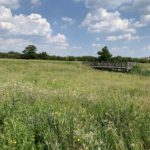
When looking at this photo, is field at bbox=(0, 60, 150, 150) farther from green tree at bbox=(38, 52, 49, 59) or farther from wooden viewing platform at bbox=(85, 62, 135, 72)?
green tree at bbox=(38, 52, 49, 59)

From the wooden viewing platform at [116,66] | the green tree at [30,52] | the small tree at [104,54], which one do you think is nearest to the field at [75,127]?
the wooden viewing platform at [116,66]

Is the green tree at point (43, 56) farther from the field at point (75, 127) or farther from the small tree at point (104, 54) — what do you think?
the field at point (75, 127)

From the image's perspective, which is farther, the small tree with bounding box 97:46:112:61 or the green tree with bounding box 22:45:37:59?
the green tree with bounding box 22:45:37:59

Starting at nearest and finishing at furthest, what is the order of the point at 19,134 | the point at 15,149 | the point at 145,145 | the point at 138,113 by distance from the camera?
the point at 15,149 → the point at 19,134 → the point at 145,145 → the point at 138,113

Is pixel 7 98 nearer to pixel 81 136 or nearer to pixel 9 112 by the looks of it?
pixel 9 112

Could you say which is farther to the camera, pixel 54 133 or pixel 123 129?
pixel 123 129

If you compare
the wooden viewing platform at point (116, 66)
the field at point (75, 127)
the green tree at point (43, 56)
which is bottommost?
the green tree at point (43, 56)

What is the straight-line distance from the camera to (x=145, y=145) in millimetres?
6004

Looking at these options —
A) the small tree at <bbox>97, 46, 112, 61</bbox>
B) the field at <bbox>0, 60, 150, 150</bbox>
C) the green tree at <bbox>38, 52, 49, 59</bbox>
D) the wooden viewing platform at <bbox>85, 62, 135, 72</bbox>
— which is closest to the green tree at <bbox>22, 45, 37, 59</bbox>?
the green tree at <bbox>38, 52, 49, 59</bbox>

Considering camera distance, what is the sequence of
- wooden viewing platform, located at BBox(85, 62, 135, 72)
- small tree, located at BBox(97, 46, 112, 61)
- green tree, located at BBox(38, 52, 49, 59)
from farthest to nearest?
green tree, located at BBox(38, 52, 49, 59), small tree, located at BBox(97, 46, 112, 61), wooden viewing platform, located at BBox(85, 62, 135, 72)

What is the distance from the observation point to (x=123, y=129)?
20.6ft

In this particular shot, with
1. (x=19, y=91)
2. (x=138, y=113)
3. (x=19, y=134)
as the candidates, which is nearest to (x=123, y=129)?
(x=138, y=113)

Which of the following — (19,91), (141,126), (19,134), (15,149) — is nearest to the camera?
(15,149)

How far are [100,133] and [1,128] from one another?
1666 millimetres
